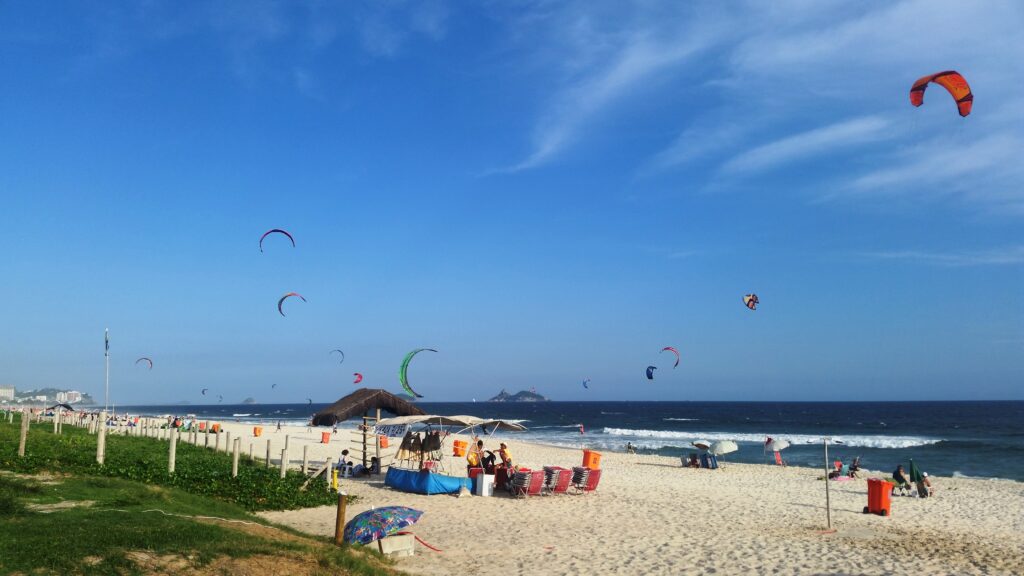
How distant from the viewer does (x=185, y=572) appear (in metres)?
6.37

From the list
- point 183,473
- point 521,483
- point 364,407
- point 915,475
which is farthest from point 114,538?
point 915,475

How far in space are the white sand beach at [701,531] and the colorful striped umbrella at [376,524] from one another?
0.51 m

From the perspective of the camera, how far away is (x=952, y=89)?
11.7m

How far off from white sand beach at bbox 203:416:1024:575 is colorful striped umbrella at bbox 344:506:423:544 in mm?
506

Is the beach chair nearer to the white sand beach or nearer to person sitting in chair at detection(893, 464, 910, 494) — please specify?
the white sand beach

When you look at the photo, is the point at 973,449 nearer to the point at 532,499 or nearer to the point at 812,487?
the point at 812,487

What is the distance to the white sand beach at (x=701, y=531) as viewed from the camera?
10031 millimetres

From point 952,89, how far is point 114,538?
533 inches

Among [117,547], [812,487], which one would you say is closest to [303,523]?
[117,547]

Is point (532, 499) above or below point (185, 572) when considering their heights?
below

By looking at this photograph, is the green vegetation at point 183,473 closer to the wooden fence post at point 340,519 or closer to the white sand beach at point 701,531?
the white sand beach at point 701,531

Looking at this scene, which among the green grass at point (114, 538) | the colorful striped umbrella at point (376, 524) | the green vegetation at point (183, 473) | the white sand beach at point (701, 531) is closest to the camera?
the green grass at point (114, 538)

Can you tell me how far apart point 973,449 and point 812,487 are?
27.2 m

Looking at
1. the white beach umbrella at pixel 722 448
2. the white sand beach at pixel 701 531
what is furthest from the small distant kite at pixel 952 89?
the white beach umbrella at pixel 722 448
